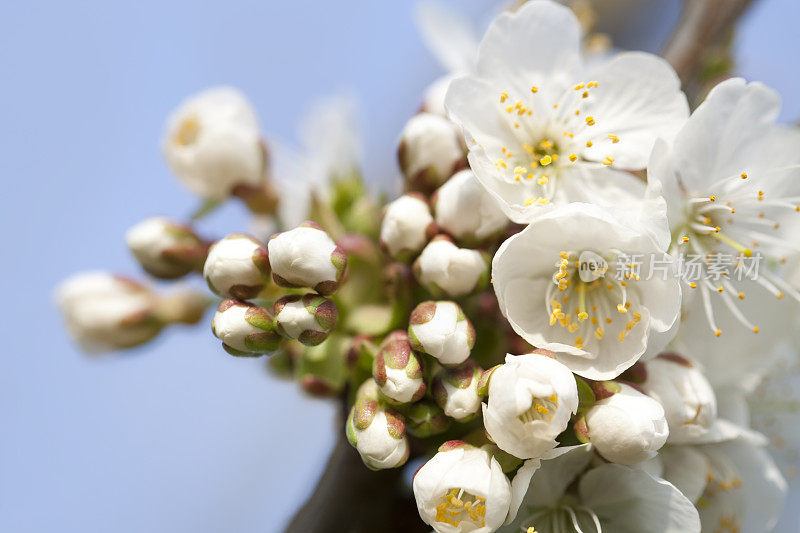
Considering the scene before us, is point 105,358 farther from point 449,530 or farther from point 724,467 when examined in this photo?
point 724,467

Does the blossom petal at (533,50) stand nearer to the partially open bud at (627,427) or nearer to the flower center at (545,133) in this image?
the flower center at (545,133)

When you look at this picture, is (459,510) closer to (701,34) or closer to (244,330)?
(244,330)

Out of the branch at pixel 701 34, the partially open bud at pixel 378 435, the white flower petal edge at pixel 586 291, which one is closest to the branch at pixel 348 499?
the partially open bud at pixel 378 435

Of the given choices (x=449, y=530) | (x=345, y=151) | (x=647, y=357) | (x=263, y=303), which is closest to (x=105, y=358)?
(x=263, y=303)

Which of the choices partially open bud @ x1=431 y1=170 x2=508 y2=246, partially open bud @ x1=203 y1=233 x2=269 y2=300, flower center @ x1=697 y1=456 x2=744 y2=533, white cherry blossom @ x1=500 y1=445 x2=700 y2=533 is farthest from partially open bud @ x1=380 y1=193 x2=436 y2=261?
flower center @ x1=697 y1=456 x2=744 y2=533

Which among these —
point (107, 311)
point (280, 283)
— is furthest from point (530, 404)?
point (107, 311)

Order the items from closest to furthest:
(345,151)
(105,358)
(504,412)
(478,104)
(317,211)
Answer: (504,412) < (478,104) < (317,211) < (105,358) < (345,151)

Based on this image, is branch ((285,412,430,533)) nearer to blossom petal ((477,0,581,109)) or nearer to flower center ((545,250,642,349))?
flower center ((545,250,642,349))
